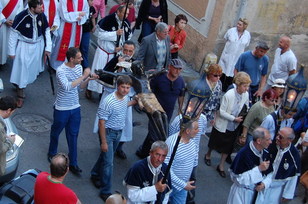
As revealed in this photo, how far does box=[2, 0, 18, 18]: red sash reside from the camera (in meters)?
10.1

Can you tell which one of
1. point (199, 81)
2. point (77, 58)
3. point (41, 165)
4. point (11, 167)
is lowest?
point (41, 165)

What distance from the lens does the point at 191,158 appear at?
22.5ft

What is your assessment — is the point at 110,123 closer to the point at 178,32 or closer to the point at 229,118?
the point at 229,118

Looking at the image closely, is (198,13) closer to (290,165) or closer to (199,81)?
(290,165)

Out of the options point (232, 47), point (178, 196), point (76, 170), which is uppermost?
point (178, 196)

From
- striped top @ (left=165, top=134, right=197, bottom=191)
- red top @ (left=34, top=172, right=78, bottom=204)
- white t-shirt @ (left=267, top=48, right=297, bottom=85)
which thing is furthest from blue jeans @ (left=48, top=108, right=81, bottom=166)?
white t-shirt @ (left=267, top=48, right=297, bottom=85)

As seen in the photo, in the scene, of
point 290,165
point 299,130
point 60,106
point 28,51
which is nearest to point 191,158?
point 290,165

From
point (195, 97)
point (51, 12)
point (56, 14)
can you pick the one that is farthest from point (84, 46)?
point (195, 97)

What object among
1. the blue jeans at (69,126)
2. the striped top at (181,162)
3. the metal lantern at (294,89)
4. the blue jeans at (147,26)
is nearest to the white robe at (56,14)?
the blue jeans at (147,26)

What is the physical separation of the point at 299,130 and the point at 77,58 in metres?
4.18

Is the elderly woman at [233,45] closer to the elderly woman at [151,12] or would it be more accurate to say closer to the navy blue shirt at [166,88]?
the elderly woman at [151,12]

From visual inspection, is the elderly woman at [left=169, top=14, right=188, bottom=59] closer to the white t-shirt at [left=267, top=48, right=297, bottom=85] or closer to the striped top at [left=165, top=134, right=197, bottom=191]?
the white t-shirt at [left=267, top=48, right=297, bottom=85]

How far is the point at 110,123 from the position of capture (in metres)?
7.37

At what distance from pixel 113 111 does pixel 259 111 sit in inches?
98.3
